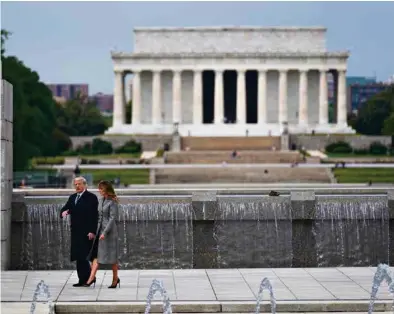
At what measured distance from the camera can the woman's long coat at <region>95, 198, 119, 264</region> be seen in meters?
23.2

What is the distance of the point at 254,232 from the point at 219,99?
102059 mm

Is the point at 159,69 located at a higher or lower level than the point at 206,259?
higher

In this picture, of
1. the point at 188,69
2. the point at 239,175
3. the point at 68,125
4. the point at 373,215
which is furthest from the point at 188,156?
the point at 373,215

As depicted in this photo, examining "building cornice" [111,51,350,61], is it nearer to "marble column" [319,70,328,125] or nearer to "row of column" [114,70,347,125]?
"row of column" [114,70,347,125]

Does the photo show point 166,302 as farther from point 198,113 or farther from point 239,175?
point 198,113

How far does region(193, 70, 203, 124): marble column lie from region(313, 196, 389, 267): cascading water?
9986cm

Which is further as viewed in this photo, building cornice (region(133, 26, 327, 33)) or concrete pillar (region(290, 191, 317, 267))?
building cornice (region(133, 26, 327, 33))

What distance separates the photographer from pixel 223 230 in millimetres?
28047

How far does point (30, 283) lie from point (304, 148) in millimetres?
89976

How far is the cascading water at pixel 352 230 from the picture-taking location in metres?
28.6

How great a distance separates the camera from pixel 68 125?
13750 centimetres

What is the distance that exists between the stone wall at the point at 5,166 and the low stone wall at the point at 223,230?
1.04 metres

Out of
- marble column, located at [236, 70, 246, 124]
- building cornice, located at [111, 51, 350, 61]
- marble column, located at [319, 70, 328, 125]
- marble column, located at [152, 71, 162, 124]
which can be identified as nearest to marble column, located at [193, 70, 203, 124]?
building cornice, located at [111, 51, 350, 61]

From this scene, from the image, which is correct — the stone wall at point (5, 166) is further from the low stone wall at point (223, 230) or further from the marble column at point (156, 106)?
the marble column at point (156, 106)
